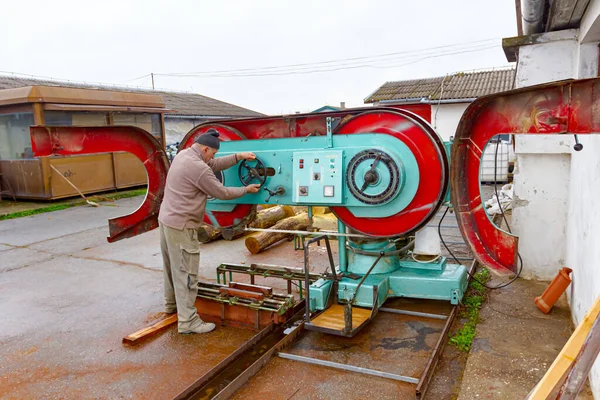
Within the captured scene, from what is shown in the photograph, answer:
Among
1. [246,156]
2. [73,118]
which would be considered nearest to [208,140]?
[246,156]

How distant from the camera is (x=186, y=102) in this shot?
21312 millimetres

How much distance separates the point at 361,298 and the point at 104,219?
7270mm

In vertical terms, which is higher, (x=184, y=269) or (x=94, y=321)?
(x=184, y=269)

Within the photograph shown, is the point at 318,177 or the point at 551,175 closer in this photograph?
the point at 318,177

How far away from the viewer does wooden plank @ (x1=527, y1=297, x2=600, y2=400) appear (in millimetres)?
1426

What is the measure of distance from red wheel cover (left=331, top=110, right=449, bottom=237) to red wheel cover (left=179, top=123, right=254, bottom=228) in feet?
4.35

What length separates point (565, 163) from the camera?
15.7 ft

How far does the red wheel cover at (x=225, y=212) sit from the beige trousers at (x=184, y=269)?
654 mm

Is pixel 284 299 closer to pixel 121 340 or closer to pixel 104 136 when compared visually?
pixel 121 340

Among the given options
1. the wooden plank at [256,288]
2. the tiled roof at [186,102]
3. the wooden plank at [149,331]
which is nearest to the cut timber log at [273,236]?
the wooden plank at [256,288]

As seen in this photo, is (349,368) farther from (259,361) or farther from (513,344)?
(513,344)

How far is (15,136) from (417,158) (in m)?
11.2

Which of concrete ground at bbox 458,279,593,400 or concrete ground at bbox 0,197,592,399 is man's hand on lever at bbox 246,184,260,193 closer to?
concrete ground at bbox 0,197,592,399

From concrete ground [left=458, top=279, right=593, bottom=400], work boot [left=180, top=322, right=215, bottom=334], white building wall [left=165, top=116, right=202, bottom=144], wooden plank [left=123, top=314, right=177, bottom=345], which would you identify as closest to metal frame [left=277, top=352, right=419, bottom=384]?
concrete ground [left=458, top=279, right=593, bottom=400]
